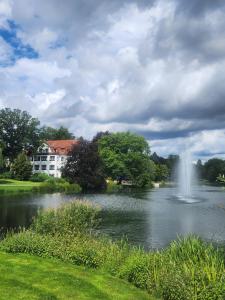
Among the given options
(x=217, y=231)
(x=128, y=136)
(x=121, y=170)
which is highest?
(x=128, y=136)

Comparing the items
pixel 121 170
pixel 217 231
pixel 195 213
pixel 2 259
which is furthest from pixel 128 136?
pixel 2 259

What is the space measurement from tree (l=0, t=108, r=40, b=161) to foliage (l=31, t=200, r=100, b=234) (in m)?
97.9

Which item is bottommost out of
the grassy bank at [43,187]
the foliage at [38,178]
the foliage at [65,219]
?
the foliage at [65,219]

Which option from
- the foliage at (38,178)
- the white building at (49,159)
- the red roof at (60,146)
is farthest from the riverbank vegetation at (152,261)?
the red roof at (60,146)

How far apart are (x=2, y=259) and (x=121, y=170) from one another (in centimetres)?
9534

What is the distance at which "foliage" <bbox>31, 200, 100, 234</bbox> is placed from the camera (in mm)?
22909

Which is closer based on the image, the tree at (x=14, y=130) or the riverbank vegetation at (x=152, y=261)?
the riverbank vegetation at (x=152, y=261)

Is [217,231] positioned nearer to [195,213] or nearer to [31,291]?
[195,213]

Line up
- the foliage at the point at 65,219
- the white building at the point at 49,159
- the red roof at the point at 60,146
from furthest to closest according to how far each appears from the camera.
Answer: the red roof at the point at 60,146 < the white building at the point at 49,159 < the foliage at the point at 65,219

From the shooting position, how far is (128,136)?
11369 centimetres

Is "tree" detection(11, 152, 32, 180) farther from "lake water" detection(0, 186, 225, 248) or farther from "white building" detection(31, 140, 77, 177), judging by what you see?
"lake water" detection(0, 186, 225, 248)

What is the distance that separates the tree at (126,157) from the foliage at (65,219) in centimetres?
8255

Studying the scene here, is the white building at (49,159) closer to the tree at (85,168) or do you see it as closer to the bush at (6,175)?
the bush at (6,175)

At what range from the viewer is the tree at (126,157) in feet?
361
